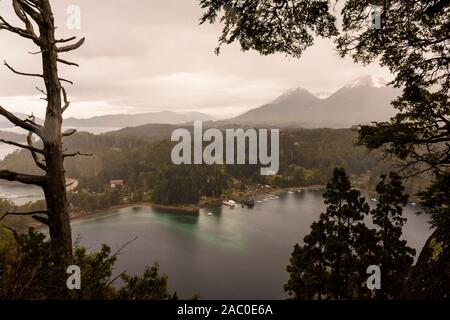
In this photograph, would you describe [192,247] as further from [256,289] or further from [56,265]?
[56,265]

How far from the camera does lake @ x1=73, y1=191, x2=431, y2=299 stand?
121 ft

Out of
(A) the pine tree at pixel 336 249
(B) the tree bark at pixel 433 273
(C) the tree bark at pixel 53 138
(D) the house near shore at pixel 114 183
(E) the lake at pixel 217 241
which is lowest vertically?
(E) the lake at pixel 217 241

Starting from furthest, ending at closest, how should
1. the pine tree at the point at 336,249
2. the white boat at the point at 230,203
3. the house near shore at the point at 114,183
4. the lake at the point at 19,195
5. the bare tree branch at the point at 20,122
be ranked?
the house near shore at the point at 114,183 → the lake at the point at 19,195 → the white boat at the point at 230,203 → the pine tree at the point at 336,249 → the bare tree branch at the point at 20,122

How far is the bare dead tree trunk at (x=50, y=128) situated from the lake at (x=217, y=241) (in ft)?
76.0

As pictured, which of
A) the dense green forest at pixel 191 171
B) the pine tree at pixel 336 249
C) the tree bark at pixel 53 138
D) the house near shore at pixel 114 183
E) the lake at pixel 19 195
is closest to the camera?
the tree bark at pixel 53 138

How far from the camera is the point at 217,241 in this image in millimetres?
54156

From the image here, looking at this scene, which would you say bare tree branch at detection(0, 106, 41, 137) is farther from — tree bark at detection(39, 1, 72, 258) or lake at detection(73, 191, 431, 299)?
lake at detection(73, 191, 431, 299)

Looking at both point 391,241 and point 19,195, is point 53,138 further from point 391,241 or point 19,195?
point 19,195

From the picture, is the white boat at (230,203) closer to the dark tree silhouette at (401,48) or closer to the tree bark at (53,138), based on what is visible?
the dark tree silhouette at (401,48)

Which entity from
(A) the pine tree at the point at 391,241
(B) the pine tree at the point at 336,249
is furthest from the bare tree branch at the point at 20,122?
(A) the pine tree at the point at 391,241

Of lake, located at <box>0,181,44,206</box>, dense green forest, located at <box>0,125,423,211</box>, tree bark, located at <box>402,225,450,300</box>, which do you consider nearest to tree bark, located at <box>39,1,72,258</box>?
tree bark, located at <box>402,225,450,300</box>

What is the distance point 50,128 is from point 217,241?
5289 cm

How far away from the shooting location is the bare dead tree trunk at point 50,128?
11.0 feet
